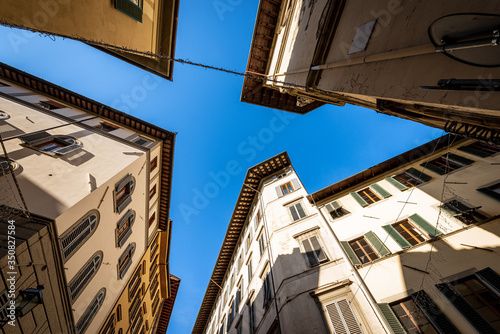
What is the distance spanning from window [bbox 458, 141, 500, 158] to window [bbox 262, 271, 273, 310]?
490 inches

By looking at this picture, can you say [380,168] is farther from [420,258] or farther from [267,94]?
[267,94]

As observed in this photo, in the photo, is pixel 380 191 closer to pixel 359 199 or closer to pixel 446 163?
pixel 359 199

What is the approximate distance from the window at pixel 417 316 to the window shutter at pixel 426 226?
266 centimetres

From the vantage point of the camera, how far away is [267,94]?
16.0 metres

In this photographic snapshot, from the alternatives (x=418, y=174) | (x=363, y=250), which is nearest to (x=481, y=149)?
(x=418, y=174)

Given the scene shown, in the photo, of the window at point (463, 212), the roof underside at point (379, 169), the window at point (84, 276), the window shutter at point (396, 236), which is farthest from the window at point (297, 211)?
the window at point (84, 276)

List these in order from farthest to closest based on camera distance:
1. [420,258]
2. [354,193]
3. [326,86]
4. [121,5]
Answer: [354,193] → [420,258] → [121,5] → [326,86]

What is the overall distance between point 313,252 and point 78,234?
32.3 feet

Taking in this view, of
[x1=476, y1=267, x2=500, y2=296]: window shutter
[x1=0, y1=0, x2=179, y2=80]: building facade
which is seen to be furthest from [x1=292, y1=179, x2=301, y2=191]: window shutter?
[x1=0, y1=0, x2=179, y2=80]: building facade

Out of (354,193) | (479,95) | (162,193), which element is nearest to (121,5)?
(479,95)

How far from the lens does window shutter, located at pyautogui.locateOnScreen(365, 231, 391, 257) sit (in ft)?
28.6

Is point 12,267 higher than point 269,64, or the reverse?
point 269,64

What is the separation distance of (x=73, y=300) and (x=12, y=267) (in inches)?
165

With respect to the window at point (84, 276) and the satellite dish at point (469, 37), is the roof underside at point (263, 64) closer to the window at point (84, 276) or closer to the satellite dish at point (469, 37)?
the satellite dish at point (469, 37)
